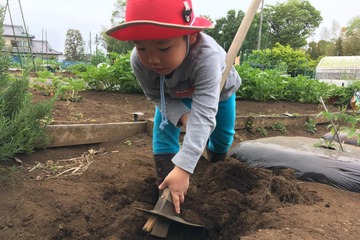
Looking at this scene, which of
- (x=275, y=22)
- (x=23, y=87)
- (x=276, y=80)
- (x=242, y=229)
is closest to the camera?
(x=242, y=229)

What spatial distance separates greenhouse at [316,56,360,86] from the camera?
20497 mm

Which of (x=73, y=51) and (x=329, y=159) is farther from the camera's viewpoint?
(x=73, y=51)

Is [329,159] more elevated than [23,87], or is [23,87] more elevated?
[23,87]

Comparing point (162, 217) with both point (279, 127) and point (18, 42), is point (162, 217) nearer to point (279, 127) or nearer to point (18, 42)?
point (279, 127)

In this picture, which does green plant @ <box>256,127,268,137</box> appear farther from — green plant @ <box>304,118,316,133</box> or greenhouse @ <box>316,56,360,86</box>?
greenhouse @ <box>316,56,360,86</box>

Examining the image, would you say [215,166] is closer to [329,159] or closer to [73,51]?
[329,159]

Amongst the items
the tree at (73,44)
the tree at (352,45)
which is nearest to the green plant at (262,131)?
the tree at (73,44)

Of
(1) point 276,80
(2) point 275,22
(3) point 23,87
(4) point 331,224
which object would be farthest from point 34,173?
(2) point 275,22

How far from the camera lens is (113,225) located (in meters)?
1.84

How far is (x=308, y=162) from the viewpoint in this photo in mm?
2604

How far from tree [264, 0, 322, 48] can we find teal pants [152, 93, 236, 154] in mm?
42878

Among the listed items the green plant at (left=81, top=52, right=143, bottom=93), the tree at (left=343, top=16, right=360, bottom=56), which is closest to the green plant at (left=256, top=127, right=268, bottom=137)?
the green plant at (left=81, top=52, right=143, bottom=93)

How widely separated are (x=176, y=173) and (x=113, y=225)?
1.87ft

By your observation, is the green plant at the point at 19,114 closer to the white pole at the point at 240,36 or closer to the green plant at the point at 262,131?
the white pole at the point at 240,36
